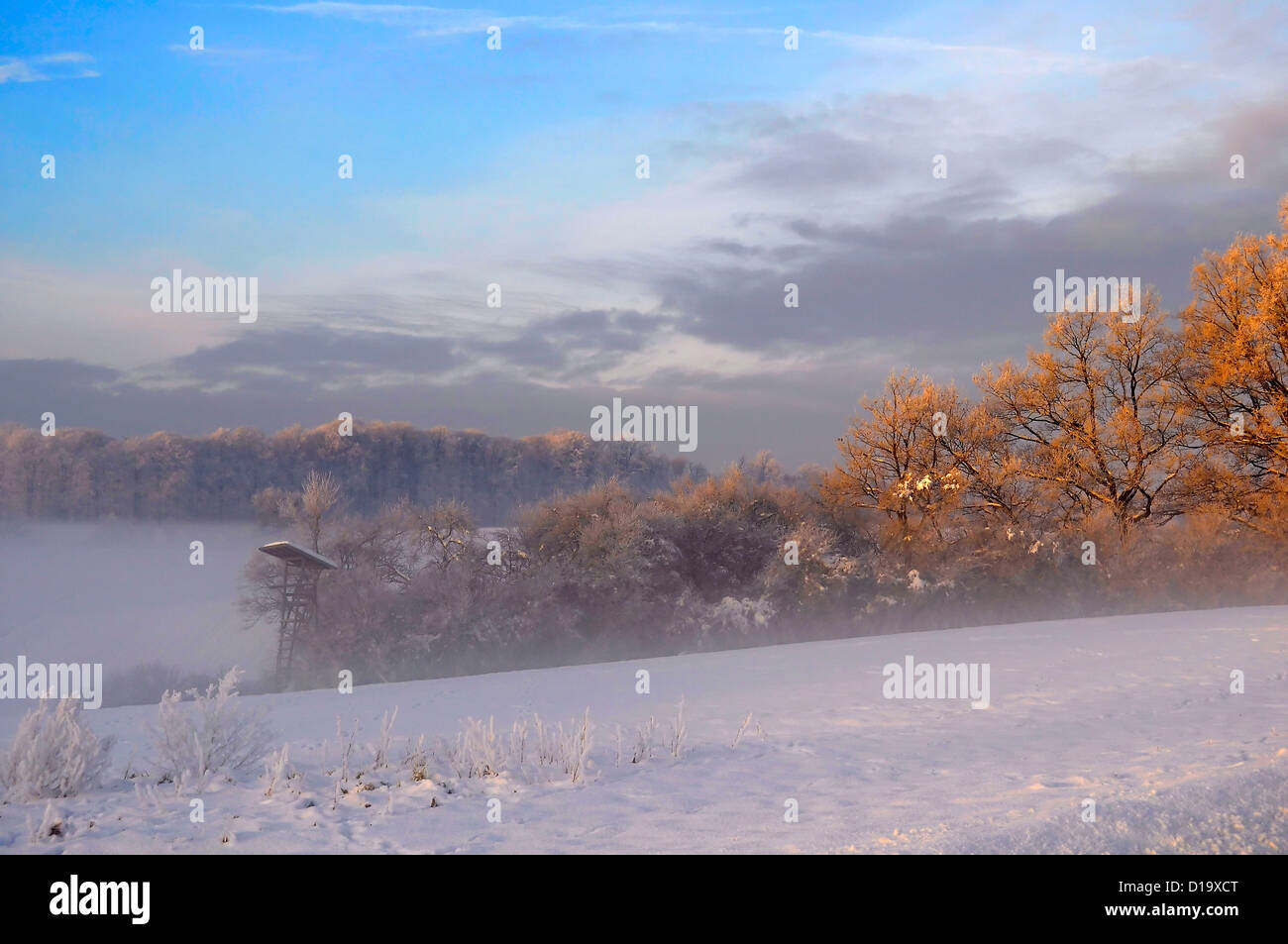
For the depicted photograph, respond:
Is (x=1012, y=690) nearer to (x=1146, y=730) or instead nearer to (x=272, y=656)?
(x=1146, y=730)

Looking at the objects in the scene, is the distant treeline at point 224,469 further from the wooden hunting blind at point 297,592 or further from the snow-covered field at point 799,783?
the snow-covered field at point 799,783

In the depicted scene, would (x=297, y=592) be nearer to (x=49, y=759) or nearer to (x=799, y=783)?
(x=49, y=759)

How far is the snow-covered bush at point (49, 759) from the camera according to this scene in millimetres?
6297

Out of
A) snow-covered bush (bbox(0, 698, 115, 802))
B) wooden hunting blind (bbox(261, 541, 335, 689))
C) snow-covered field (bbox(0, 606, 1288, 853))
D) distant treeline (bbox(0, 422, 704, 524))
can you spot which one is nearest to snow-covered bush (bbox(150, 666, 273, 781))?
snow-covered field (bbox(0, 606, 1288, 853))

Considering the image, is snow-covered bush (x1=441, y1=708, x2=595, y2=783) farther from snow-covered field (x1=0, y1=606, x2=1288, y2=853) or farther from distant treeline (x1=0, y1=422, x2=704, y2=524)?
distant treeline (x1=0, y1=422, x2=704, y2=524)

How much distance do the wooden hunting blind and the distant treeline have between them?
16666 millimetres

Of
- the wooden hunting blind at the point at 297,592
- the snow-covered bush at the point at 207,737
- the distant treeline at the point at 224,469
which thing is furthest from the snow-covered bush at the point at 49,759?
the distant treeline at the point at 224,469

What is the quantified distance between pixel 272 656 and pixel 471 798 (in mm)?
22282

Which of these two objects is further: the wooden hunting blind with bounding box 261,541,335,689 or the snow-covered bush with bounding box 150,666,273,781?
the wooden hunting blind with bounding box 261,541,335,689

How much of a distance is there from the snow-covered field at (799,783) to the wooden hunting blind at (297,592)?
33.2 ft

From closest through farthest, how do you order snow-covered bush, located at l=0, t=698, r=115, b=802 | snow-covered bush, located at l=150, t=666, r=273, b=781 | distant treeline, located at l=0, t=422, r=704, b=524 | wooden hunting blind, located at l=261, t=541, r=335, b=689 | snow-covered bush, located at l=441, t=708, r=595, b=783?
snow-covered bush, located at l=0, t=698, r=115, b=802
snow-covered bush, located at l=150, t=666, r=273, b=781
snow-covered bush, located at l=441, t=708, r=595, b=783
wooden hunting blind, located at l=261, t=541, r=335, b=689
distant treeline, located at l=0, t=422, r=704, b=524

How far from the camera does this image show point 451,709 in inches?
517

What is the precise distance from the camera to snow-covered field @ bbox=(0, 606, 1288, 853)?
5.44 metres

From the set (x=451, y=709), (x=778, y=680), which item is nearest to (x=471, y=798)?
(x=451, y=709)
